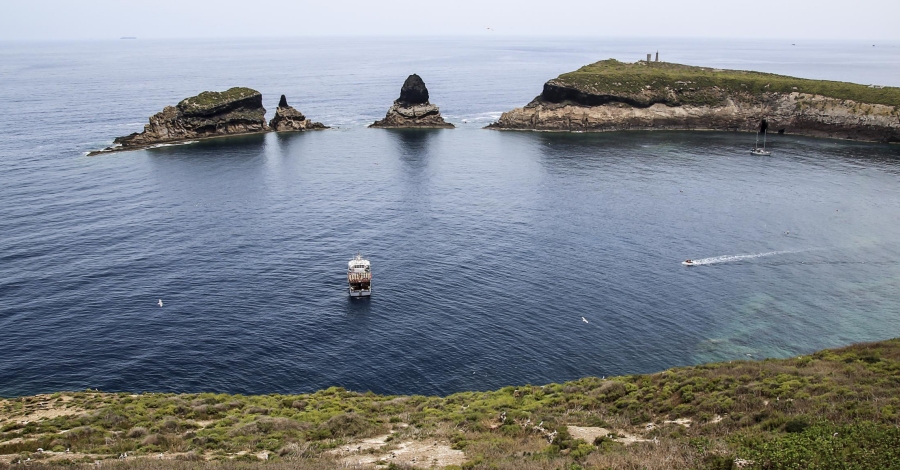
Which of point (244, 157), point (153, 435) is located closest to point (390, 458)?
point (153, 435)

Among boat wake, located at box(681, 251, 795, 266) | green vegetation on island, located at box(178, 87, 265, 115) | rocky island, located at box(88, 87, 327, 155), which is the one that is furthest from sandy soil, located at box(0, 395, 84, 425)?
green vegetation on island, located at box(178, 87, 265, 115)

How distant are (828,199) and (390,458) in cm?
11351

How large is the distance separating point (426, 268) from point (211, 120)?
123m

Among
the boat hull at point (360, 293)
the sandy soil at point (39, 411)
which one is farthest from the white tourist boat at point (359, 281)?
the sandy soil at point (39, 411)

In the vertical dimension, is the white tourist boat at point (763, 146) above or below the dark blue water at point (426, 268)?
above

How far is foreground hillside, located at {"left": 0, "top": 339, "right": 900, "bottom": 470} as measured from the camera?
3316 cm

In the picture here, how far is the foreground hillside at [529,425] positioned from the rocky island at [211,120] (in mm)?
136792

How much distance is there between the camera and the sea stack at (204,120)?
175 meters

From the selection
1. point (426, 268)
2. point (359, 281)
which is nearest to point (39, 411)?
point (359, 281)

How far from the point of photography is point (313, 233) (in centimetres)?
10438

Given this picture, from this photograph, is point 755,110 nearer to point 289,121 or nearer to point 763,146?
point 763,146

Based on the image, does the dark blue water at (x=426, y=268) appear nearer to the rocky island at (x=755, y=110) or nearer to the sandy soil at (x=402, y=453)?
the sandy soil at (x=402, y=453)

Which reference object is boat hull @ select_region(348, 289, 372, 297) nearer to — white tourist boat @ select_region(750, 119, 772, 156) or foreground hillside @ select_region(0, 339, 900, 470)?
foreground hillside @ select_region(0, 339, 900, 470)

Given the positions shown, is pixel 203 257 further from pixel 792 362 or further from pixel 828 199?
pixel 828 199
